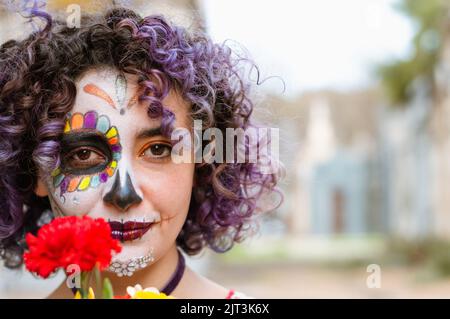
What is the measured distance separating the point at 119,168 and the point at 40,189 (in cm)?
26

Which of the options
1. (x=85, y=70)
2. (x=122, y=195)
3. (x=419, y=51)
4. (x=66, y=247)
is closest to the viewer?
(x=66, y=247)

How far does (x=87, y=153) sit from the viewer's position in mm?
1472

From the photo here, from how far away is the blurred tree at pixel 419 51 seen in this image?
1097 cm

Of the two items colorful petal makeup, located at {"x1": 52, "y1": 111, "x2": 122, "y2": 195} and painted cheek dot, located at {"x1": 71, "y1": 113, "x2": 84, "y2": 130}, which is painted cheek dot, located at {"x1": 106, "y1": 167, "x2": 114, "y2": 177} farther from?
painted cheek dot, located at {"x1": 71, "y1": 113, "x2": 84, "y2": 130}

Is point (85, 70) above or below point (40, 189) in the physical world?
above

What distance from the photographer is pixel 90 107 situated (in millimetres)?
1465

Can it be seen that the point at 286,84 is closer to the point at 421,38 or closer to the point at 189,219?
the point at 189,219

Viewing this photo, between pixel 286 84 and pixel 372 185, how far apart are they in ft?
55.9

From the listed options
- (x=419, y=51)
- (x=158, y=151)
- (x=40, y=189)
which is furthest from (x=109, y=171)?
(x=419, y=51)

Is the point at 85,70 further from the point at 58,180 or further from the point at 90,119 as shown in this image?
the point at 58,180

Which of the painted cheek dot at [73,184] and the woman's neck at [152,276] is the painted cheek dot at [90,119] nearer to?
the painted cheek dot at [73,184]

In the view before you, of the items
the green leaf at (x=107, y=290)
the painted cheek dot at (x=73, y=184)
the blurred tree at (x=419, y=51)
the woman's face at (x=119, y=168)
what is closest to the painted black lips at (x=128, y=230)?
the woman's face at (x=119, y=168)

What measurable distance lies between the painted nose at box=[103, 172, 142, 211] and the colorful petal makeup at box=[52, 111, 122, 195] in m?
0.04

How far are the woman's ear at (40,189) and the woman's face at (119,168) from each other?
6 cm
